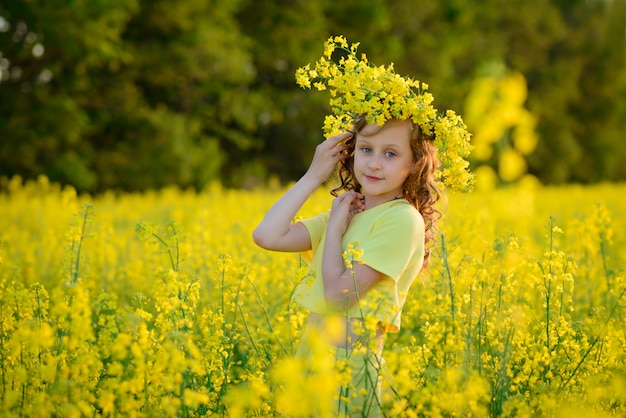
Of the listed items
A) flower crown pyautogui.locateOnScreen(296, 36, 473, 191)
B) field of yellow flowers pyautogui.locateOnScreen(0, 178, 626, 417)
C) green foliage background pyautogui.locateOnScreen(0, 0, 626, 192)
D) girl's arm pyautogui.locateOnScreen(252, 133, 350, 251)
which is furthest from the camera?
green foliage background pyautogui.locateOnScreen(0, 0, 626, 192)

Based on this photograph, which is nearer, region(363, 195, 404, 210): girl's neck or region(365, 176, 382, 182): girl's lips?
region(365, 176, 382, 182): girl's lips

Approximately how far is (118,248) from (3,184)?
9.83 metres

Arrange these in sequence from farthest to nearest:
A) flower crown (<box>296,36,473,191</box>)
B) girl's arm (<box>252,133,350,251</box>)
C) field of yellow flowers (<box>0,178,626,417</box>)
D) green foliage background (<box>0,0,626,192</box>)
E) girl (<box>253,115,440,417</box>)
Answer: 1. green foliage background (<box>0,0,626,192</box>)
2. girl's arm (<box>252,133,350,251</box>)
3. flower crown (<box>296,36,473,191</box>)
4. girl (<box>253,115,440,417</box>)
5. field of yellow flowers (<box>0,178,626,417</box>)

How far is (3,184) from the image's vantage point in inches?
623

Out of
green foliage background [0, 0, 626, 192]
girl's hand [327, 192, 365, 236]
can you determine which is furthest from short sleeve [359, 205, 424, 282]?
green foliage background [0, 0, 626, 192]

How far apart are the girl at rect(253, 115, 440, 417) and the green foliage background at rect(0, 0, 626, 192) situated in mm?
14218

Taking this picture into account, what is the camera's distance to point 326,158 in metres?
3.36

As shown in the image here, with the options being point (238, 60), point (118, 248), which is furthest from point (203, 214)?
point (238, 60)

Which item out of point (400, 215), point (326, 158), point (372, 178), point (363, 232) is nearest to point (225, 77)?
point (326, 158)

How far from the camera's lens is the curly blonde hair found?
3.24m

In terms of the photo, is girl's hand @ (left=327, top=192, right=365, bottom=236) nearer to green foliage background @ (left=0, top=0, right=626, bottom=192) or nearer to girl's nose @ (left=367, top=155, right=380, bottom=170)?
girl's nose @ (left=367, top=155, right=380, bottom=170)

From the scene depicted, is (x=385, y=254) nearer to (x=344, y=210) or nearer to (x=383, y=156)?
(x=344, y=210)

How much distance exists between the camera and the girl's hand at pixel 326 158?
10.9 ft

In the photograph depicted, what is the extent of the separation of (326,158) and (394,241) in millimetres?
591
